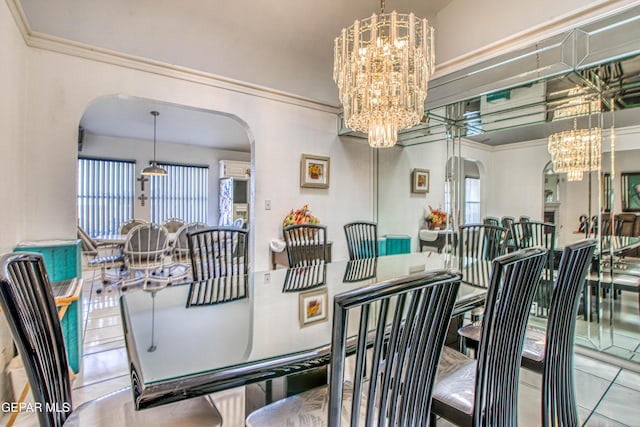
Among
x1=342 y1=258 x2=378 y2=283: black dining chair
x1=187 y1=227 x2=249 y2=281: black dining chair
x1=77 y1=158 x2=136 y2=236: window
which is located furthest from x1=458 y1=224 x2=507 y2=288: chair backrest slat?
x1=77 y1=158 x2=136 y2=236: window

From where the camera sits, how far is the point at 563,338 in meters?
1.28

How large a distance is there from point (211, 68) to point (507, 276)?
3.14 m

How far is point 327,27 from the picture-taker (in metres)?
3.15

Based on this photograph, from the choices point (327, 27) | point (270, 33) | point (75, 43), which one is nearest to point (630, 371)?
point (327, 27)

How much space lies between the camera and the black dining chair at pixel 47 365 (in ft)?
2.76

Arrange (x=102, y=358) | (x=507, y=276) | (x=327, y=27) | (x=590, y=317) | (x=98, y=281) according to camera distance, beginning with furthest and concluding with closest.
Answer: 1. (x=98, y=281)
2. (x=327, y=27)
3. (x=590, y=317)
4. (x=102, y=358)
5. (x=507, y=276)

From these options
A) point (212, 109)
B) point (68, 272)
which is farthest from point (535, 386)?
point (212, 109)

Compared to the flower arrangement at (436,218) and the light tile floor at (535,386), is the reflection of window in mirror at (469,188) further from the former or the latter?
the light tile floor at (535,386)

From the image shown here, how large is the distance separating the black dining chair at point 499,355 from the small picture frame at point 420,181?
358 centimetres

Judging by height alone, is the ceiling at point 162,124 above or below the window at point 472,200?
above

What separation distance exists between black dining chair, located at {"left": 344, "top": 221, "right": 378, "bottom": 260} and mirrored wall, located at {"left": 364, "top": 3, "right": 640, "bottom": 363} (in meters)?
1.38

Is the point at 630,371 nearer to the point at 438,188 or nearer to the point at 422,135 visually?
the point at 438,188

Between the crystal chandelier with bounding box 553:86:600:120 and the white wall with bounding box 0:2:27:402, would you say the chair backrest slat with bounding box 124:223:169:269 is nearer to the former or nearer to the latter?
the white wall with bounding box 0:2:27:402

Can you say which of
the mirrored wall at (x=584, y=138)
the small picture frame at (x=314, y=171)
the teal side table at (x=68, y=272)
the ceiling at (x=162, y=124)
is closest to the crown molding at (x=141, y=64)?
the small picture frame at (x=314, y=171)
